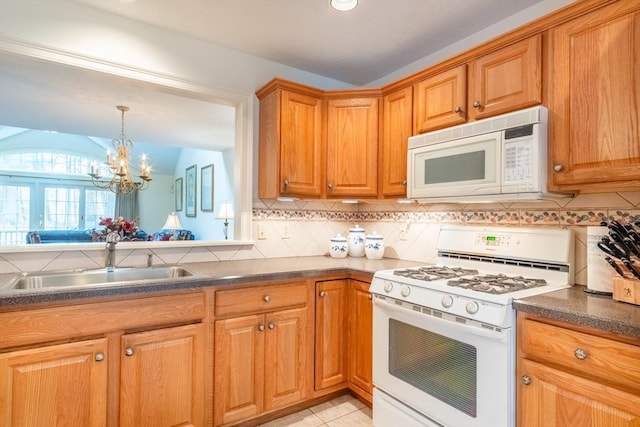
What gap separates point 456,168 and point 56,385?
2.08 metres

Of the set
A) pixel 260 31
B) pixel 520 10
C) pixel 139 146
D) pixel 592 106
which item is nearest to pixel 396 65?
pixel 520 10

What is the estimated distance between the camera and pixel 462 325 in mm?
1430

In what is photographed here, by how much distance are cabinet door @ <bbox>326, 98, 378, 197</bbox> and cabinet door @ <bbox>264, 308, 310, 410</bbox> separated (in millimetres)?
922

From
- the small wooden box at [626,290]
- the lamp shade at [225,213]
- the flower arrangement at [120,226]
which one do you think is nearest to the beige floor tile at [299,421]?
the flower arrangement at [120,226]

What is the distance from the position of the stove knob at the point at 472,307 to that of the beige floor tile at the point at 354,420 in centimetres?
103

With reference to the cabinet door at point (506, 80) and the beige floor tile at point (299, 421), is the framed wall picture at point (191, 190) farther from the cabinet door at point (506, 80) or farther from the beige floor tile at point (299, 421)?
the cabinet door at point (506, 80)

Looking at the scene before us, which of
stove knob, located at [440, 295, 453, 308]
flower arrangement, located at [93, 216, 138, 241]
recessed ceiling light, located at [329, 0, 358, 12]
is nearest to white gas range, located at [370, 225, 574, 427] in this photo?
stove knob, located at [440, 295, 453, 308]

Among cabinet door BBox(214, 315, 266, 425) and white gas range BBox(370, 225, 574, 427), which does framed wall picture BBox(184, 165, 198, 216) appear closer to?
cabinet door BBox(214, 315, 266, 425)

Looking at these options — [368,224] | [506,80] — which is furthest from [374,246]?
[506,80]

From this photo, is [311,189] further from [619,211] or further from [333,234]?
[619,211]

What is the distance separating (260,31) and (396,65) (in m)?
1.07

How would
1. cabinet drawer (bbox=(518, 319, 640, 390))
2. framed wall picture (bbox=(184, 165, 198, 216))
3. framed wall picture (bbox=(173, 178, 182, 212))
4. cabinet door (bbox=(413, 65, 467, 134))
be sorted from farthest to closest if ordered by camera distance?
framed wall picture (bbox=(173, 178, 182, 212)) < framed wall picture (bbox=(184, 165, 198, 216)) < cabinet door (bbox=(413, 65, 467, 134)) < cabinet drawer (bbox=(518, 319, 640, 390))

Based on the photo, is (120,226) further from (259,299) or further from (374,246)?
(374,246)

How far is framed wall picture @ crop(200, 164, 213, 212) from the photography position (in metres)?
6.55
